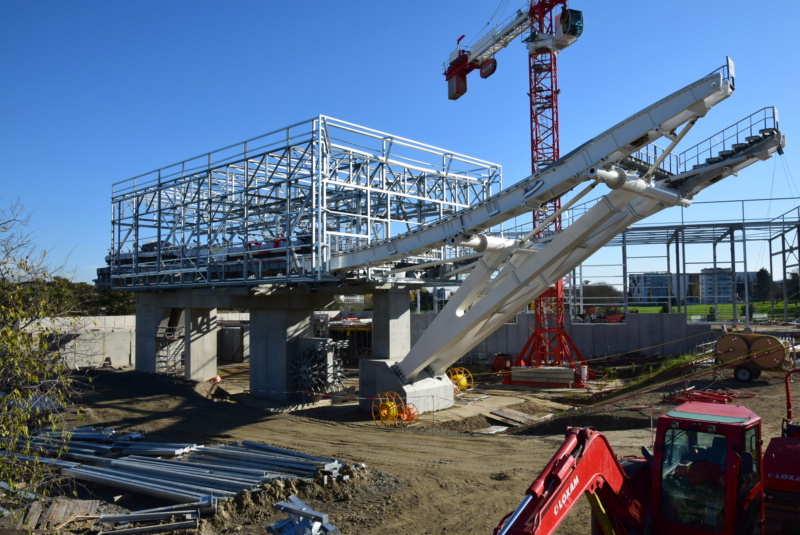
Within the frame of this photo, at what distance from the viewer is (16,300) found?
6.44 metres

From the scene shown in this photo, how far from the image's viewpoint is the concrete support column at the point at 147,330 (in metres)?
29.9

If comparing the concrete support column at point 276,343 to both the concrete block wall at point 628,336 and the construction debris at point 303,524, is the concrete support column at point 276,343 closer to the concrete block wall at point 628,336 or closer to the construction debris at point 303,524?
the concrete block wall at point 628,336

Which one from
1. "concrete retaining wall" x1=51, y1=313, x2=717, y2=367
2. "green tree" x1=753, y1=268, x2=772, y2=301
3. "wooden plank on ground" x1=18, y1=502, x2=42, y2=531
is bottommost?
"wooden plank on ground" x1=18, y1=502, x2=42, y2=531

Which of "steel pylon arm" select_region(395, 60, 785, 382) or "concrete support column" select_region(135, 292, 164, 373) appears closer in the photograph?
"steel pylon arm" select_region(395, 60, 785, 382)

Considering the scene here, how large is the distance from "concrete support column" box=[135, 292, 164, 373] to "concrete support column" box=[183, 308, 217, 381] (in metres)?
3.10

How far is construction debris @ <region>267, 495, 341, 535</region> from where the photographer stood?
8.30 m

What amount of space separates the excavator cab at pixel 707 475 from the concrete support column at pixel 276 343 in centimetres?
1814

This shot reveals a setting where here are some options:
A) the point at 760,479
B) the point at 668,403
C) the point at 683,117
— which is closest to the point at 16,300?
the point at 760,479

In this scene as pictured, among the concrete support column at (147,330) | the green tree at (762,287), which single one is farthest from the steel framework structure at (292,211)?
the green tree at (762,287)

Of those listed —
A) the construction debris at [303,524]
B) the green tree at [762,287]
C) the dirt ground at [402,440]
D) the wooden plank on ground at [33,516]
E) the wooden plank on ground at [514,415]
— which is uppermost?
the green tree at [762,287]

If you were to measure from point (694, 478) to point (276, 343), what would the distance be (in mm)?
18881

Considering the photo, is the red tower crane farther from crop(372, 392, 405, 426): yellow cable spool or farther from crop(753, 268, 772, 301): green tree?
crop(753, 268, 772, 301): green tree

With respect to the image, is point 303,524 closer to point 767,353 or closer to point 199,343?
point 767,353

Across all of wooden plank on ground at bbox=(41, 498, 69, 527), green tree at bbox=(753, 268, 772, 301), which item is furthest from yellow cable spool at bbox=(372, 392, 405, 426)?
green tree at bbox=(753, 268, 772, 301)
